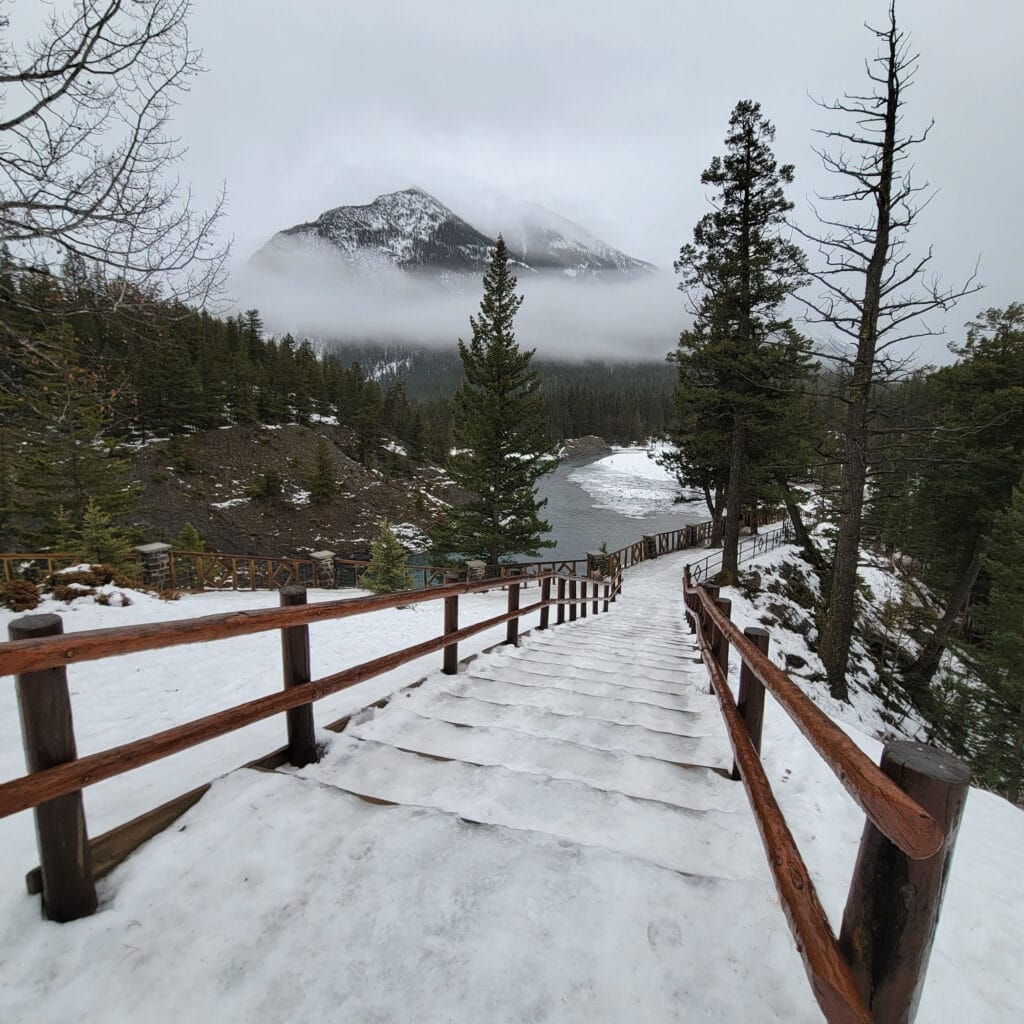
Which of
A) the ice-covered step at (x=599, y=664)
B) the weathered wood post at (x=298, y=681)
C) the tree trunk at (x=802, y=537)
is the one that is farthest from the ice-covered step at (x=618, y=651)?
the tree trunk at (x=802, y=537)

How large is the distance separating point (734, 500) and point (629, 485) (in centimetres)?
4605

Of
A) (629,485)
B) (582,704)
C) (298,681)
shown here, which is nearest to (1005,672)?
(582,704)

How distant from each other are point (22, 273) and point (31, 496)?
18.2m

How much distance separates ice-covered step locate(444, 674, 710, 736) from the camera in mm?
3469

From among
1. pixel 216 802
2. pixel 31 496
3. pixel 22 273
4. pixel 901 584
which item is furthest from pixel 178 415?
pixel 901 584

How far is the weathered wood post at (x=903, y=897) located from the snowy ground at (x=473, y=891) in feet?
1.54

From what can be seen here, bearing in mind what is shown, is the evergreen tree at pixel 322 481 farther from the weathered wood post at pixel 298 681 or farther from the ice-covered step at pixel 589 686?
the weathered wood post at pixel 298 681

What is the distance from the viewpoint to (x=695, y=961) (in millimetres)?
A: 1578

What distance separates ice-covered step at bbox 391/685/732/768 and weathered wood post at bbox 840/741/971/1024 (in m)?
1.68

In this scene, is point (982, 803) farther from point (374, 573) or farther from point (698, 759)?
point (374, 573)

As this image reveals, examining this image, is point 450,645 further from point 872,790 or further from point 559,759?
point 872,790

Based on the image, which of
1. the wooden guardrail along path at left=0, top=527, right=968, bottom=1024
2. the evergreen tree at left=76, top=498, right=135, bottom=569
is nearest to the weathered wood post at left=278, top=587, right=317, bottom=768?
the wooden guardrail along path at left=0, top=527, right=968, bottom=1024

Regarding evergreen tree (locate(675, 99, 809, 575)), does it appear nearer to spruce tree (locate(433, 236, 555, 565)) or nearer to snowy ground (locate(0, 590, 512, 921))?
spruce tree (locate(433, 236, 555, 565))

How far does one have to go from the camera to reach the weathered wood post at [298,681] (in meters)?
2.64
